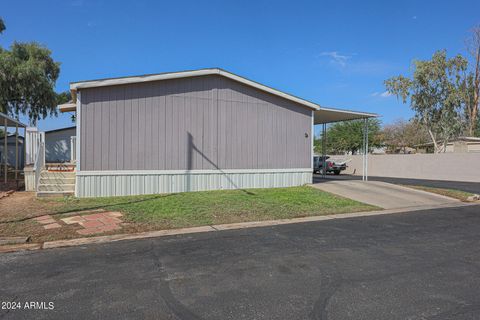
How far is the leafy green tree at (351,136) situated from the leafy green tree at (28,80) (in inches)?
1346

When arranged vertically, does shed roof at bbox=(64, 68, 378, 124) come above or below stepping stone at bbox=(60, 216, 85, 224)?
above

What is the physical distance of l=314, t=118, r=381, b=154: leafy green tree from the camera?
4516 centimetres

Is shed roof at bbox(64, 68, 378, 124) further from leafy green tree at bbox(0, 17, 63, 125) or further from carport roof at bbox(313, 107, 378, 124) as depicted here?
leafy green tree at bbox(0, 17, 63, 125)

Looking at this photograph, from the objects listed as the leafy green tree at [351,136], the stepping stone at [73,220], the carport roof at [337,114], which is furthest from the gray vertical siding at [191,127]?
the leafy green tree at [351,136]

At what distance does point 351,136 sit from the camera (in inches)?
1780

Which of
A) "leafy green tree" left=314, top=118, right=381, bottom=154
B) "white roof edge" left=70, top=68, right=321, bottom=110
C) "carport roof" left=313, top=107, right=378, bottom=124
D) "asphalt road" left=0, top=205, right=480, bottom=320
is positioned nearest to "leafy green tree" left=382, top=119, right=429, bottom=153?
"leafy green tree" left=314, top=118, right=381, bottom=154

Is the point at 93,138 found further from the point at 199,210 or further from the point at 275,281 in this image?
the point at 275,281

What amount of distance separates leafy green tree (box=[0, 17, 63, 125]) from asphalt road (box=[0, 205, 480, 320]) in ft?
66.3

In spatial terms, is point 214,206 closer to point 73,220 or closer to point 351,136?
point 73,220

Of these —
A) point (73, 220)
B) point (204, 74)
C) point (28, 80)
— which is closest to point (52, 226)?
point (73, 220)

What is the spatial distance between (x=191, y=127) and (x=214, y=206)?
11.0ft

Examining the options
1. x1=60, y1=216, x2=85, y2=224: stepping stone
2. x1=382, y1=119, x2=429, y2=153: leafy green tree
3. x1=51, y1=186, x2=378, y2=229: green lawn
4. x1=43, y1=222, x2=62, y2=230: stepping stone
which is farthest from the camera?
x1=382, y1=119, x2=429, y2=153: leafy green tree

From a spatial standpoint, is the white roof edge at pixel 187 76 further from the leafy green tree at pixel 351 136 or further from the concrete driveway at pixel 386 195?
the leafy green tree at pixel 351 136

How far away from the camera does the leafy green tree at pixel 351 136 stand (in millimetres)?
45156
